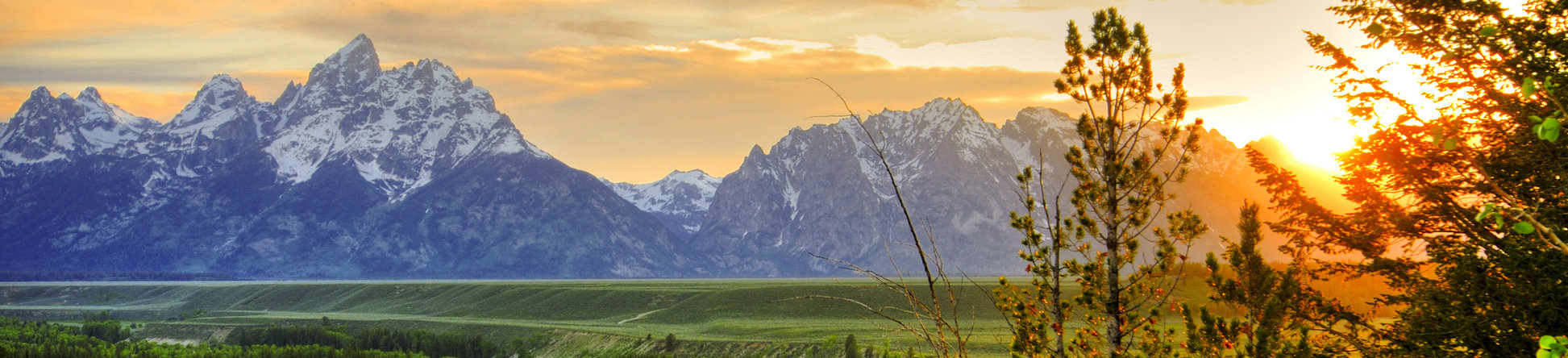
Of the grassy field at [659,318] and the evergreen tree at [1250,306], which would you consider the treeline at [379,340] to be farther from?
the evergreen tree at [1250,306]

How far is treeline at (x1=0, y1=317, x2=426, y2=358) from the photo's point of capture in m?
119

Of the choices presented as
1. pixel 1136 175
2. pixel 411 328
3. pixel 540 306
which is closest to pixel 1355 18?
pixel 1136 175

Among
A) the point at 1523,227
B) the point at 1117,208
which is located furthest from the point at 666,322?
the point at 1523,227

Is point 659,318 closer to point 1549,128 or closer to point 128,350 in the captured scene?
point 128,350

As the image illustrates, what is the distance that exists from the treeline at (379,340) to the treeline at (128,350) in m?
3.60

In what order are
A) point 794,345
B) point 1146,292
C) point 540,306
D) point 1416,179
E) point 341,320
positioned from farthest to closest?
point 540,306 < point 341,320 < point 794,345 < point 1416,179 < point 1146,292

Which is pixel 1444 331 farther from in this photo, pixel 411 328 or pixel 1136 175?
pixel 411 328

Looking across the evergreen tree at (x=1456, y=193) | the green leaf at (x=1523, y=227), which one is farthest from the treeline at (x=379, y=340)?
the green leaf at (x=1523, y=227)

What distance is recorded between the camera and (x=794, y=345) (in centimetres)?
10181

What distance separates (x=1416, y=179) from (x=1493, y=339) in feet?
23.3

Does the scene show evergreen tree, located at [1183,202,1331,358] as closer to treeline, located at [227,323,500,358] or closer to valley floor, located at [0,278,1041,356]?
valley floor, located at [0,278,1041,356]

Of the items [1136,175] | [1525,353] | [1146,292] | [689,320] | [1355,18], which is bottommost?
[689,320]

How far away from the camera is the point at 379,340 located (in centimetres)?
13850

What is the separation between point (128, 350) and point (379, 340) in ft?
100
